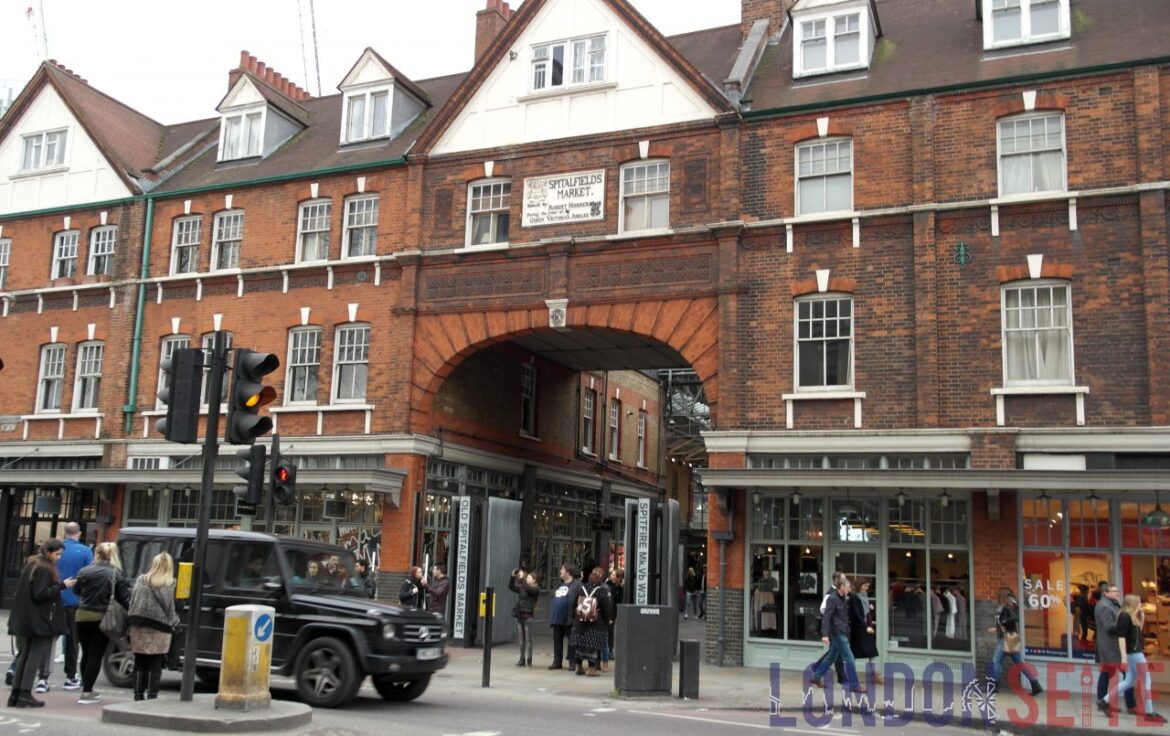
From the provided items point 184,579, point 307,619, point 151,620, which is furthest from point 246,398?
point 307,619

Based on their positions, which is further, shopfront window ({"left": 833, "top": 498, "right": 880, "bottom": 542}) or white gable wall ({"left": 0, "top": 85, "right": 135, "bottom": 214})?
white gable wall ({"left": 0, "top": 85, "right": 135, "bottom": 214})

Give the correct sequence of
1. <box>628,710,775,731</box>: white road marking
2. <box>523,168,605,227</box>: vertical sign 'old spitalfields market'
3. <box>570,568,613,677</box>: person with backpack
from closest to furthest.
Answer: <box>628,710,775,731</box>: white road marking < <box>570,568,613,677</box>: person with backpack < <box>523,168,605,227</box>: vertical sign 'old spitalfields market'

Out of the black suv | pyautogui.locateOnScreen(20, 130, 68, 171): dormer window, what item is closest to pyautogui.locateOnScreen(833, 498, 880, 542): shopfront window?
the black suv

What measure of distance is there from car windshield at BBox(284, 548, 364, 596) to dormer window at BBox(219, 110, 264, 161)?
53.4 feet

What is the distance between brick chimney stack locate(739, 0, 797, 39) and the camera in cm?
2347

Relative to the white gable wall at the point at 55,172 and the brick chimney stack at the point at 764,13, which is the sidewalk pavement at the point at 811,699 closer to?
the brick chimney stack at the point at 764,13

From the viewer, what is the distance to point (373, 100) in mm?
26328

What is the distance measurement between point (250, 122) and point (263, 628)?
20.2 m

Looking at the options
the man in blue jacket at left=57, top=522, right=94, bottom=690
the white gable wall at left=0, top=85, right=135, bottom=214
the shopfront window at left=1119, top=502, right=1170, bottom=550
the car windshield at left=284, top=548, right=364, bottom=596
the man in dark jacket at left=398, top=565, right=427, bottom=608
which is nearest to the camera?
the man in blue jacket at left=57, top=522, right=94, bottom=690

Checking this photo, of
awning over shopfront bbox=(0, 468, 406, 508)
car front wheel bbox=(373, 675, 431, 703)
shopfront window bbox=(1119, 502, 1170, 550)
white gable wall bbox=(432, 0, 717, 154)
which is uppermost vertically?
white gable wall bbox=(432, 0, 717, 154)

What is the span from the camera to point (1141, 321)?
17625 millimetres

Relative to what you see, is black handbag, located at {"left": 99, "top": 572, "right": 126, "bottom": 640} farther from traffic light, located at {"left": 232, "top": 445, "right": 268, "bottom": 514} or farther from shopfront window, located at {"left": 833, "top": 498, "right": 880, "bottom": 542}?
shopfront window, located at {"left": 833, "top": 498, "right": 880, "bottom": 542}

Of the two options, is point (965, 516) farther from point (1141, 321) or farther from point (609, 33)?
point (609, 33)

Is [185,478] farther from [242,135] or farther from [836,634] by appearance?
[836,634]
